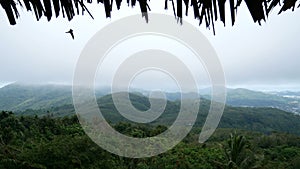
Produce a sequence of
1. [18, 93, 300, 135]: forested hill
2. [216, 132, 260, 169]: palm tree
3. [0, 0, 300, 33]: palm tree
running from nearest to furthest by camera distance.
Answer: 1. [0, 0, 300, 33]: palm tree
2. [216, 132, 260, 169]: palm tree
3. [18, 93, 300, 135]: forested hill

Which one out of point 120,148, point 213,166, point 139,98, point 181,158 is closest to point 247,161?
point 213,166

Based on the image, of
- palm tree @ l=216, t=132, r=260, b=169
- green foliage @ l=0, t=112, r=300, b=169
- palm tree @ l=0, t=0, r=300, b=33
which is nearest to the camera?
palm tree @ l=0, t=0, r=300, b=33

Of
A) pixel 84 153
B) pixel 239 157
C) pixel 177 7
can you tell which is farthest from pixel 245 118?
pixel 177 7

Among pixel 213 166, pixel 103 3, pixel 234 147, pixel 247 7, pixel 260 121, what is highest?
pixel 103 3

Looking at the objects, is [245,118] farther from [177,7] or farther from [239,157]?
[177,7]

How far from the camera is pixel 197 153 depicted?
80.0ft

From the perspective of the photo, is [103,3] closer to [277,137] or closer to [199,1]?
[199,1]

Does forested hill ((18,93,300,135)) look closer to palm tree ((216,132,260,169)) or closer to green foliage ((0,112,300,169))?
green foliage ((0,112,300,169))

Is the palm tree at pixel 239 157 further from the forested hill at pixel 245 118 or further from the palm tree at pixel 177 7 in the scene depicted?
the forested hill at pixel 245 118

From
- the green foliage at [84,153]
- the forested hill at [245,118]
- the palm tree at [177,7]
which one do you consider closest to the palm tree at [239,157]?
the green foliage at [84,153]

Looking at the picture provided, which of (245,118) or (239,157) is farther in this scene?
(245,118)

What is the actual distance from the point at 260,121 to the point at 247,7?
10399cm

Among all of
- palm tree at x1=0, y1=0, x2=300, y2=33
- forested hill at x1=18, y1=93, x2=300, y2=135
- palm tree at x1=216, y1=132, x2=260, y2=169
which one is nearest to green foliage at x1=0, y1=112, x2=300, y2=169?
palm tree at x1=216, y1=132, x2=260, y2=169

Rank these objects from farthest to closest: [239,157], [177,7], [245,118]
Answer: [245,118]
[239,157]
[177,7]
